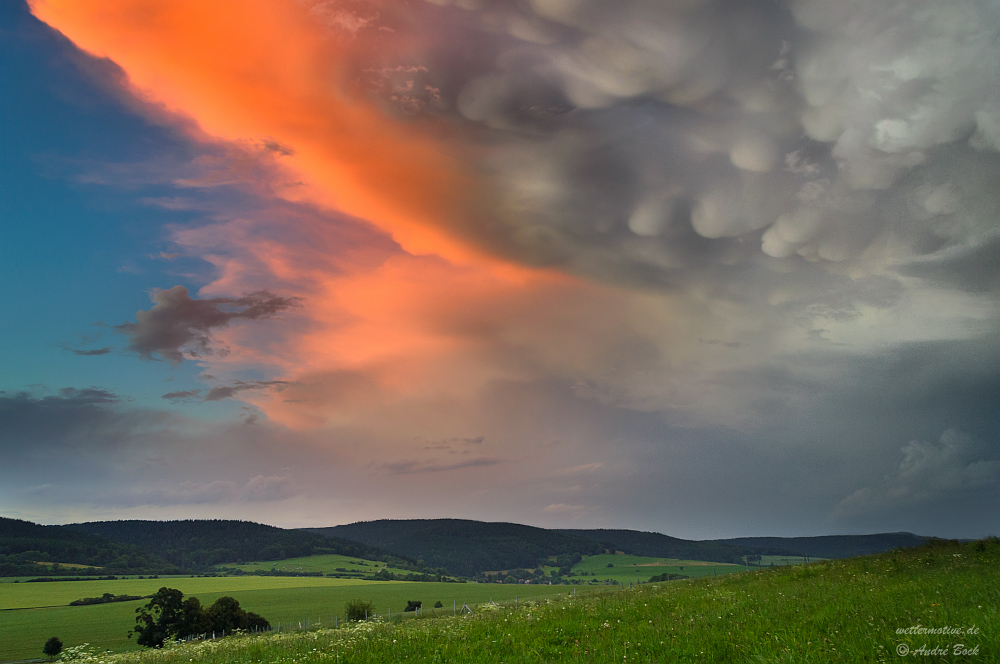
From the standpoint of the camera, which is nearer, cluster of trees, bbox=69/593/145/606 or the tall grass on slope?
the tall grass on slope

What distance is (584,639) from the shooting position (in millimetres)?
12664

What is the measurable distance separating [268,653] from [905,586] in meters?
18.1

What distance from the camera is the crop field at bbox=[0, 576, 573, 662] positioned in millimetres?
99062

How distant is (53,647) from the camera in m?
89.7

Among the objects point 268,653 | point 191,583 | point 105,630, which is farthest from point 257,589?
point 268,653

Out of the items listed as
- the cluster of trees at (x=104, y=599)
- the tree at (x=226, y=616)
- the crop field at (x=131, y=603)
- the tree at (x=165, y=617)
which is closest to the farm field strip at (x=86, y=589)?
the crop field at (x=131, y=603)

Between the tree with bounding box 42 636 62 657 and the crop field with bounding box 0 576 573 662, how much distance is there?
1.45m

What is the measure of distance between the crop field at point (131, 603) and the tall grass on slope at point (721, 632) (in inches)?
2483

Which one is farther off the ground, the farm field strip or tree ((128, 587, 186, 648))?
tree ((128, 587, 186, 648))

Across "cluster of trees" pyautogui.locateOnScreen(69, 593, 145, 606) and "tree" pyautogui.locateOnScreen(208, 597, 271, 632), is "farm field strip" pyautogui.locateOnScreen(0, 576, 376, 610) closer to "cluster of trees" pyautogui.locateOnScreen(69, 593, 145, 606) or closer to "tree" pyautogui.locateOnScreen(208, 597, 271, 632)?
"cluster of trees" pyautogui.locateOnScreen(69, 593, 145, 606)

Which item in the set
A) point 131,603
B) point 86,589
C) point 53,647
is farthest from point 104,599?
point 53,647

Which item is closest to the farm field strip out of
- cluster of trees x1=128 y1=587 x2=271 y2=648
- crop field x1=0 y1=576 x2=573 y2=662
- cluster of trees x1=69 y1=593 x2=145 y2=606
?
crop field x1=0 y1=576 x2=573 y2=662

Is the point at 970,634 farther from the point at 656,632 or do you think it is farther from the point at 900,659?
the point at 656,632

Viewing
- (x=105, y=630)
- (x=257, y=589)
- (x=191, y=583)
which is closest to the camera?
(x=105, y=630)
